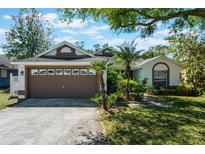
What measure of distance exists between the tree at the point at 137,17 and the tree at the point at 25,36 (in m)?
23.5

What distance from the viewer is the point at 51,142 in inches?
323

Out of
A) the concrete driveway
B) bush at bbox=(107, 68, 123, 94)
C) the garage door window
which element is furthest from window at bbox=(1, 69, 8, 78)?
the concrete driveway

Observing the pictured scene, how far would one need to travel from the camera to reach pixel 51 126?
416 inches

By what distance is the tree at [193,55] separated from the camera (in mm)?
22302

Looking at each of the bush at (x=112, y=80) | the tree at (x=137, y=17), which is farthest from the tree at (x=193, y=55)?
the tree at (x=137, y=17)

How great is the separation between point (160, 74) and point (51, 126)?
59.7 ft

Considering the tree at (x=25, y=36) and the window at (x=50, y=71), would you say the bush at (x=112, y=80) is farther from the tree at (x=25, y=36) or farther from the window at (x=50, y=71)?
the tree at (x=25, y=36)

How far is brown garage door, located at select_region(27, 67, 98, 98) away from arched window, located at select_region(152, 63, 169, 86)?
28.2 feet

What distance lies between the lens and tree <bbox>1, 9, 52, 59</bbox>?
3641 cm

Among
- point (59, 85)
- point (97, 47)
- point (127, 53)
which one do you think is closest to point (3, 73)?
point (59, 85)

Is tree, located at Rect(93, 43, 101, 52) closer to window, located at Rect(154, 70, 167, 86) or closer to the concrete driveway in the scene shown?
window, located at Rect(154, 70, 167, 86)

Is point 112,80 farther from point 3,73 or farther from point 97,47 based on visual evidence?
point 97,47
